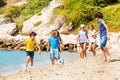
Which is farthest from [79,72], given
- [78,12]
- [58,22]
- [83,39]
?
[78,12]

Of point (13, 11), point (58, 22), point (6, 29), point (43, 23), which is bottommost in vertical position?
point (6, 29)

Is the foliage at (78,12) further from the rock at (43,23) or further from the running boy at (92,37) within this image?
the running boy at (92,37)

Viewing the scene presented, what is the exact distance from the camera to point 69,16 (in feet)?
167

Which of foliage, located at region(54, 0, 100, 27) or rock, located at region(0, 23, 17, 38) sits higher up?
foliage, located at region(54, 0, 100, 27)

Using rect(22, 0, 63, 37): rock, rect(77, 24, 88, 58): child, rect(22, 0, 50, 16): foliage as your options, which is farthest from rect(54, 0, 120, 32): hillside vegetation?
rect(77, 24, 88, 58): child

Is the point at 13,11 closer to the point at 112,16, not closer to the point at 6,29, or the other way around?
the point at 6,29

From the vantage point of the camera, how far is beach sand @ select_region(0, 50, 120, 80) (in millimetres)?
15648

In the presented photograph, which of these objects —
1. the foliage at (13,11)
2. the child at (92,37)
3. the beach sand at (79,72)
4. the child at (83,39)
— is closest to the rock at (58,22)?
the foliage at (13,11)

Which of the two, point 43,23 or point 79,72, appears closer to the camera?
point 79,72

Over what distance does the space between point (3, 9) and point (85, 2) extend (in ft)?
103

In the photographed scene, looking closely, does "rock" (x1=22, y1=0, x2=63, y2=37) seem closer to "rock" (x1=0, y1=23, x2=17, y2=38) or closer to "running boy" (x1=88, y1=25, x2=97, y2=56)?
"rock" (x1=0, y1=23, x2=17, y2=38)

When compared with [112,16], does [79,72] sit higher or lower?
lower

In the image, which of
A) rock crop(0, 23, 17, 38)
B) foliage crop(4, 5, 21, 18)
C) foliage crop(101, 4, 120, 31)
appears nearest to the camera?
foliage crop(101, 4, 120, 31)

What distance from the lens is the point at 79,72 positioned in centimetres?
1662
